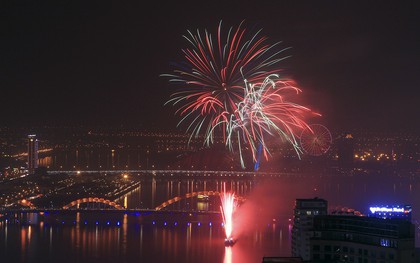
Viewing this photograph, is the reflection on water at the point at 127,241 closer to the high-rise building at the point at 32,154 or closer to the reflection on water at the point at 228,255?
the reflection on water at the point at 228,255

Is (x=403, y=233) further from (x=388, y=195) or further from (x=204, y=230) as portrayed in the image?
(x=388, y=195)

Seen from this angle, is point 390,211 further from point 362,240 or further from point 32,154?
point 32,154

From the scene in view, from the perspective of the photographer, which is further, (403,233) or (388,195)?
(388,195)

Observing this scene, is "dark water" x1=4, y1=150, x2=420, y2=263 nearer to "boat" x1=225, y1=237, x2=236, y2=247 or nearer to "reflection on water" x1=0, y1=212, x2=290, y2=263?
"reflection on water" x1=0, y1=212, x2=290, y2=263

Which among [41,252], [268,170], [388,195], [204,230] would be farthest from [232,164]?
[41,252]

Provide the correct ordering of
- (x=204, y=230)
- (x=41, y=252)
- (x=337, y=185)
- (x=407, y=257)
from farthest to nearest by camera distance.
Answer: (x=337, y=185) < (x=204, y=230) < (x=41, y=252) < (x=407, y=257)

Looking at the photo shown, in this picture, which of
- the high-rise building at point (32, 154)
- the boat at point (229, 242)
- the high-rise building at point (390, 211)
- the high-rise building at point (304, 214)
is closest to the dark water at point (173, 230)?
the boat at point (229, 242)

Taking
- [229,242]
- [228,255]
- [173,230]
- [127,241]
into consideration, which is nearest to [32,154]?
[173,230]

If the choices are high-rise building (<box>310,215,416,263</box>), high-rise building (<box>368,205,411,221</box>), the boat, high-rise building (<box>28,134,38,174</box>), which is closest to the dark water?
the boat
